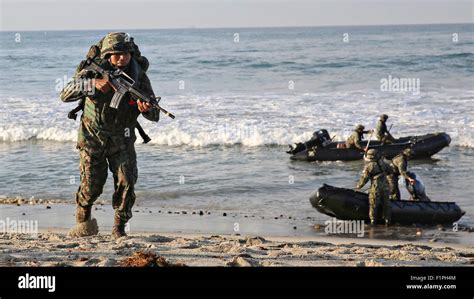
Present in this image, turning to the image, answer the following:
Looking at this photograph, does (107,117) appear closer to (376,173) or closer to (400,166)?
(376,173)

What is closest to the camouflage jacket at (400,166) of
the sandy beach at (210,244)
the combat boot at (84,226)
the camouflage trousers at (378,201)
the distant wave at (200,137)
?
the camouflage trousers at (378,201)

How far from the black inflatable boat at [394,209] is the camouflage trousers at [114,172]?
16.5 feet

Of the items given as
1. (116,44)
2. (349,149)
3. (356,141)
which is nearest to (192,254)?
(116,44)

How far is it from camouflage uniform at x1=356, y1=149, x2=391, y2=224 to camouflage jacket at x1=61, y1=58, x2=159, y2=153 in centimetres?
537

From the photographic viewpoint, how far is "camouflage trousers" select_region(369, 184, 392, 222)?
1236 centimetres

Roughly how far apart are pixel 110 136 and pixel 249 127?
1628 cm

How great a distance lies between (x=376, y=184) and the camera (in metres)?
12.3
